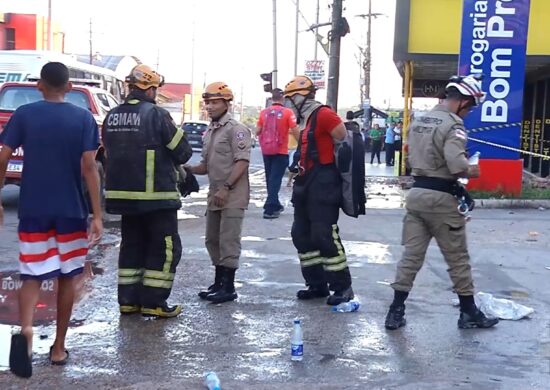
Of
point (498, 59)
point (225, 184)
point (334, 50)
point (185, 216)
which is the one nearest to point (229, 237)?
point (225, 184)

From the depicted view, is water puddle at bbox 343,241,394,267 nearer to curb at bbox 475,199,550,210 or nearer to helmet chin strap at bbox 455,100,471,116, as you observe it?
helmet chin strap at bbox 455,100,471,116

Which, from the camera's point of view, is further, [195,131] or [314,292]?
[195,131]

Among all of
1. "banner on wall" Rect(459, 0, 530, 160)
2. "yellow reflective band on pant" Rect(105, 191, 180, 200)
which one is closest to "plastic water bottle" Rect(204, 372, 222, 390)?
"yellow reflective band on pant" Rect(105, 191, 180, 200)

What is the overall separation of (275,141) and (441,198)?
6.28m

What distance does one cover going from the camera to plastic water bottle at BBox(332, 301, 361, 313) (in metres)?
6.50

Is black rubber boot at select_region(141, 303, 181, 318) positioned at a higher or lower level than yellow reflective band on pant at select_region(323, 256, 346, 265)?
lower

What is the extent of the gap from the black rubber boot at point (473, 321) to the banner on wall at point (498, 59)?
27.2 ft

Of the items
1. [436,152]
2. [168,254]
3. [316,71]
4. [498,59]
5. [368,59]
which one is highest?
[368,59]

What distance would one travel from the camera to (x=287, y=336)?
5809 millimetres

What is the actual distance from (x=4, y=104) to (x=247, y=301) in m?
7.96

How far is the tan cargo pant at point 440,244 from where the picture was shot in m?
5.94

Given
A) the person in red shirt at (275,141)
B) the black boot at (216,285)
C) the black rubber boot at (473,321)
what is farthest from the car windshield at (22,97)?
the black rubber boot at (473,321)

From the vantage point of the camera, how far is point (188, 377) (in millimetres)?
4883

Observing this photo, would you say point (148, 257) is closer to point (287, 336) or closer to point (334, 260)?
point (287, 336)
